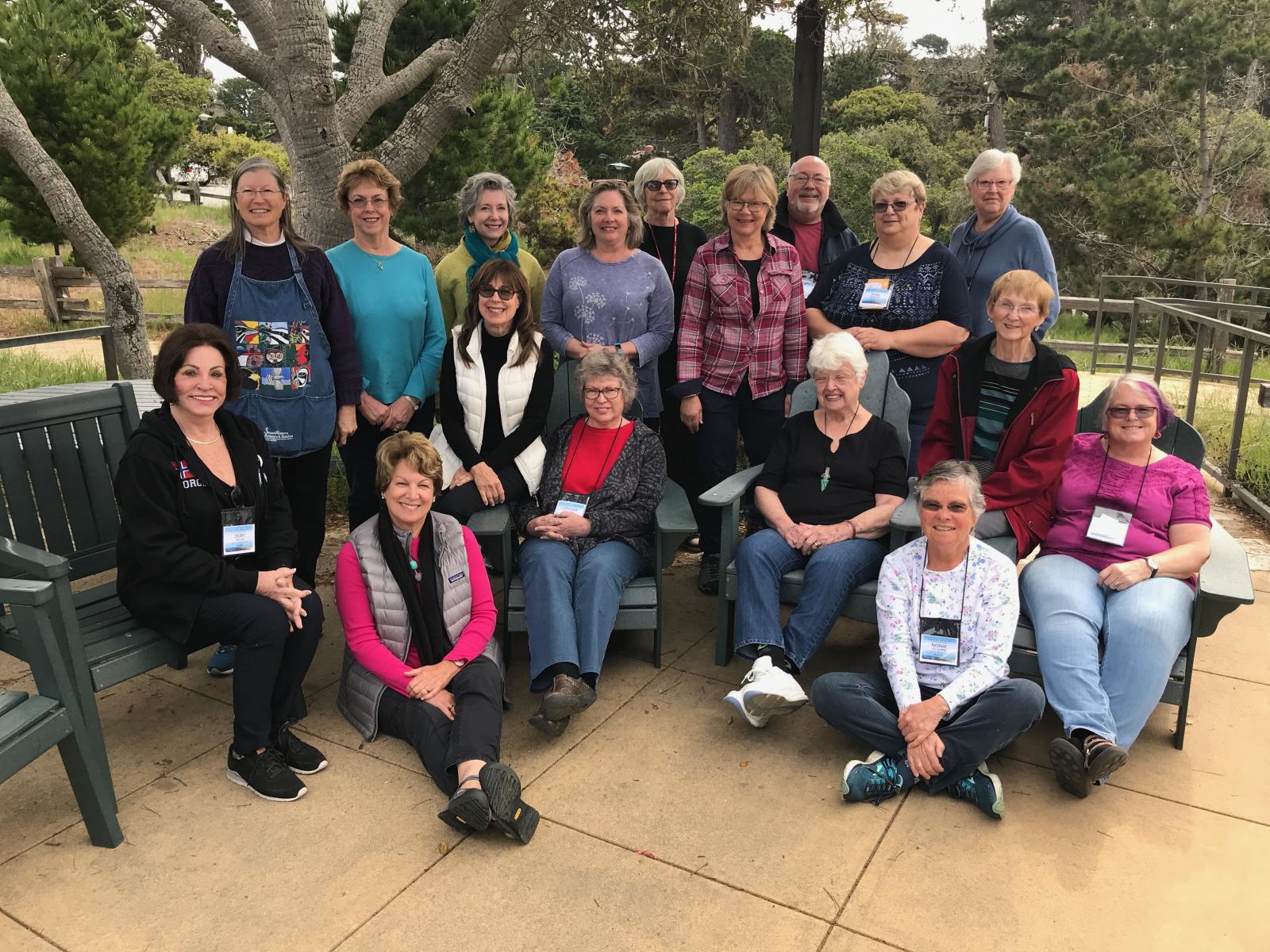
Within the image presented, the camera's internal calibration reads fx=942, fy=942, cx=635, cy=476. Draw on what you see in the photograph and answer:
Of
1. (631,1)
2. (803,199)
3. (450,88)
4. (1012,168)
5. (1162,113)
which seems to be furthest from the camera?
(1162,113)

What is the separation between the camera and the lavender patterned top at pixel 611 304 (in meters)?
3.78

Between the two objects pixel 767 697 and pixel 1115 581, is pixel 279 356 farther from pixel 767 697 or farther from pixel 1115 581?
pixel 1115 581

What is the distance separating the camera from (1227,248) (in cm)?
1382

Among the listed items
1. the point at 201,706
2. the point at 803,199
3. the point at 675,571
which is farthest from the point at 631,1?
the point at 201,706

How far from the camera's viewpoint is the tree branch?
5.25 m

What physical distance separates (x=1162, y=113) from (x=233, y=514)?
663 inches

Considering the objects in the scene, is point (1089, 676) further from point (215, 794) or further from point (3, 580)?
point (3, 580)

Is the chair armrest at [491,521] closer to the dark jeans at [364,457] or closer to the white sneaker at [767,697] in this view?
the dark jeans at [364,457]

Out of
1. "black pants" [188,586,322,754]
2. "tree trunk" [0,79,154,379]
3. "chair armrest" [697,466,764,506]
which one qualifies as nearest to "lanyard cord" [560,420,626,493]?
"chair armrest" [697,466,764,506]

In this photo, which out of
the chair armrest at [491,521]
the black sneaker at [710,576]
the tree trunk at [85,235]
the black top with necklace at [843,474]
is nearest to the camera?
the chair armrest at [491,521]

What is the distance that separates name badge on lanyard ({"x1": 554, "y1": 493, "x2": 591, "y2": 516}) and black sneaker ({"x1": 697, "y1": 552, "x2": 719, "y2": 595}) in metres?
0.95

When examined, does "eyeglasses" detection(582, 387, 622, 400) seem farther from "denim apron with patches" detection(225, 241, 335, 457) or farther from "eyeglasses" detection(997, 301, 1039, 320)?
"eyeglasses" detection(997, 301, 1039, 320)

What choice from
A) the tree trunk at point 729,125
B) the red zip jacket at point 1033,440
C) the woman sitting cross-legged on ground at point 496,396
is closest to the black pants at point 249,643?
the woman sitting cross-legged on ground at point 496,396

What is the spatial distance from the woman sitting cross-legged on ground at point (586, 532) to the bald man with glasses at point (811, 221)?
43.7 inches
